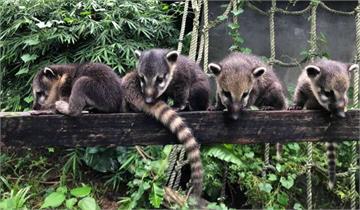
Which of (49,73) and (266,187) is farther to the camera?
(266,187)

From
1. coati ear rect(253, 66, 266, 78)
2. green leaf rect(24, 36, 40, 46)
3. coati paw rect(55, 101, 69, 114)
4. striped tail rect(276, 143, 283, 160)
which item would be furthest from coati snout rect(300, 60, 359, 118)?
green leaf rect(24, 36, 40, 46)

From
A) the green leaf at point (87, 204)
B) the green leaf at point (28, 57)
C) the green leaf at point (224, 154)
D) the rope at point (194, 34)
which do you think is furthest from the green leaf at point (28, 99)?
the rope at point (194, 34)

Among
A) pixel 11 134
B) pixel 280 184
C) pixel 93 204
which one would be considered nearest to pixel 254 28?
pixel 280 184

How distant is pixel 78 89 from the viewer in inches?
144

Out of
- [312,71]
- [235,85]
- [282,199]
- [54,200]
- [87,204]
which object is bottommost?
[54,200]

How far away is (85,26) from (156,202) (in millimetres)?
2068

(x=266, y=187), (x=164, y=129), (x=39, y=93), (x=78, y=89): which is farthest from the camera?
(x=266, y=187)

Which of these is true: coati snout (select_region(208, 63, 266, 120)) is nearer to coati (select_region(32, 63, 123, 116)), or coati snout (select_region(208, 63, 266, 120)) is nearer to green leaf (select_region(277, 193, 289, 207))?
coati (select_region(32, 63, 123, 116))

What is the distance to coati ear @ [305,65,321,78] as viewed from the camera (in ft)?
12.3

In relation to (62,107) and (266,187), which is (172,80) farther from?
(266,187)

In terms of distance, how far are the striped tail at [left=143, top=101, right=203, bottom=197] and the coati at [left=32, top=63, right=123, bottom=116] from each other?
52 cm

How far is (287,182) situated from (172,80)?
2.15 meters

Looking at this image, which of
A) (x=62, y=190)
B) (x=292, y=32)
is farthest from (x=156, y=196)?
(x=292, y=32)

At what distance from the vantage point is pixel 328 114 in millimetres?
3242
